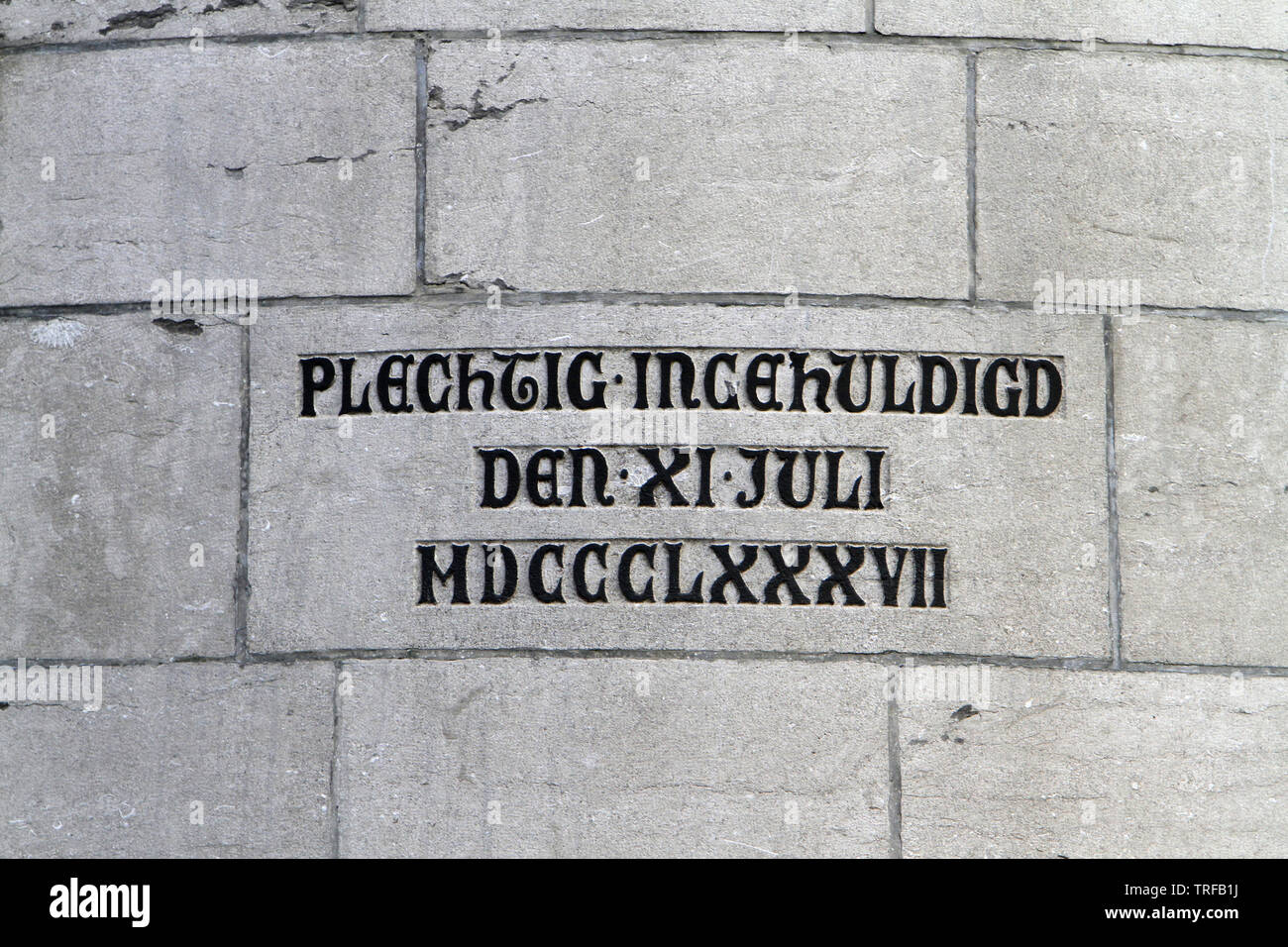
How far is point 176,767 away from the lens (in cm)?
435

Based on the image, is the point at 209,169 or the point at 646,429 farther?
the point at 209,169

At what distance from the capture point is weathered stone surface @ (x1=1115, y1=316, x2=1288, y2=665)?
4391 mm

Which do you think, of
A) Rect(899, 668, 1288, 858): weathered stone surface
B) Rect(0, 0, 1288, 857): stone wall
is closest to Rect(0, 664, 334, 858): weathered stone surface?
Rect(0, 0, 1288, 857): stone wall

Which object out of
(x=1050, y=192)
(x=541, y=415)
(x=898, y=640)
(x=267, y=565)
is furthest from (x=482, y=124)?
(x=898, y=640)

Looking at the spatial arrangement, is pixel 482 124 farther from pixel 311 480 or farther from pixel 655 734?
pixel 655 734

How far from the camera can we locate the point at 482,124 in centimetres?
456

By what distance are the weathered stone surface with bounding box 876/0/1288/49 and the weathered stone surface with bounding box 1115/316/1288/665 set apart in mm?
1083

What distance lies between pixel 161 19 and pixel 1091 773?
4333 mm

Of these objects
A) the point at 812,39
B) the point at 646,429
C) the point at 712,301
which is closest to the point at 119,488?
the point at 646,429

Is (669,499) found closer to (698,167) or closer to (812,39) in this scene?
(698,167)

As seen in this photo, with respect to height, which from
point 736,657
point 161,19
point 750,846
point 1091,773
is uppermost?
point 161,19

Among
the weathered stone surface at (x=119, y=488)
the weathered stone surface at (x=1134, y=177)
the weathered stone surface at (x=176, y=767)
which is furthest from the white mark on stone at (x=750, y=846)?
the weathered stone surface at (x=1134, y=177)

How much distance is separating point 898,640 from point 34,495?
123 inches

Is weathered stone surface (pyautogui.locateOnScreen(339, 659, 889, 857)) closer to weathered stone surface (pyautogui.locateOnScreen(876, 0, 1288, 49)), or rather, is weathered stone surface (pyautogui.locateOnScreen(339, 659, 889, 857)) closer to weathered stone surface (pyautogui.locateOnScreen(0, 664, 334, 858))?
weathered stone surface (pyautogui.locateOnScreen(0, 664, 334, 858))
